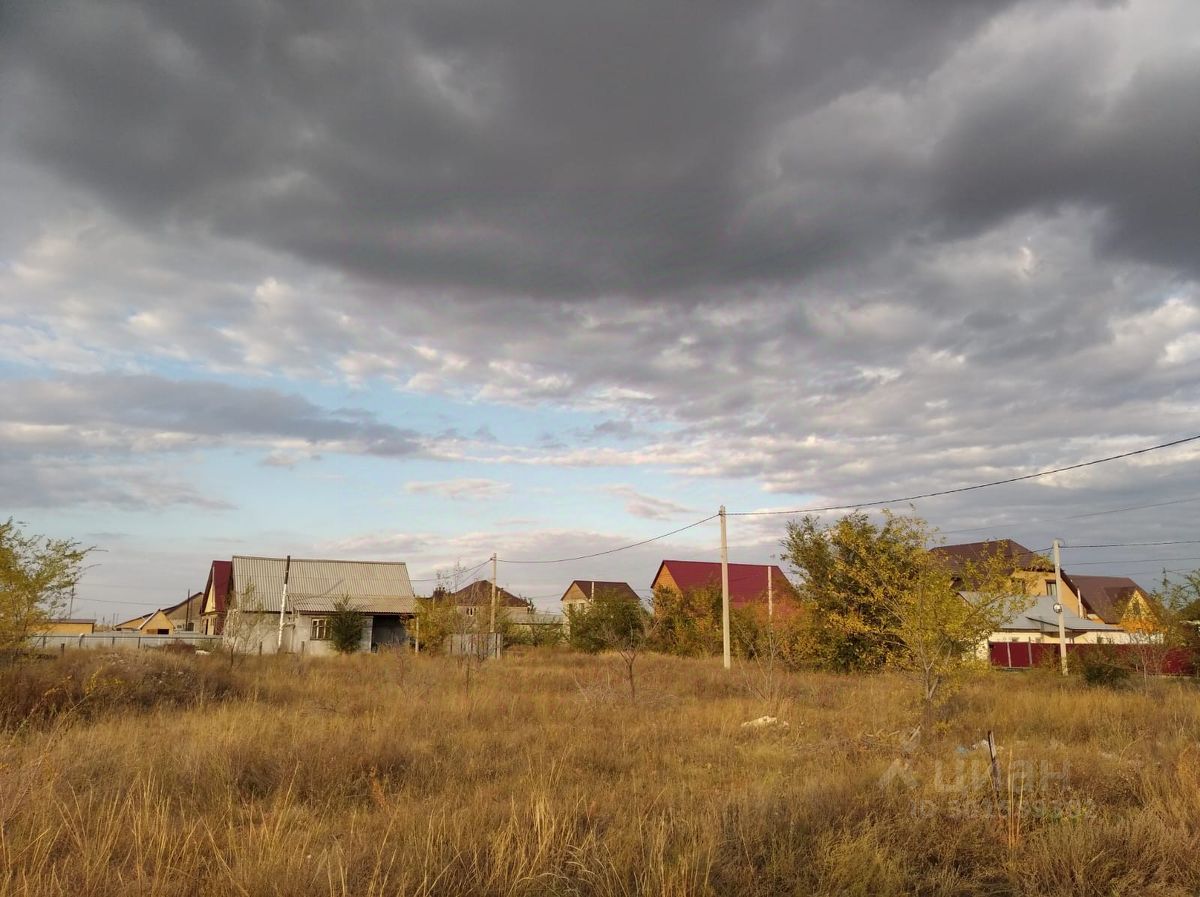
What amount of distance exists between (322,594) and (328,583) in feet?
4.10

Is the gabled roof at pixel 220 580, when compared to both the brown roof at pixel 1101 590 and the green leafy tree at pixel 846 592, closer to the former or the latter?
the green leafy tree at pixel 846 592

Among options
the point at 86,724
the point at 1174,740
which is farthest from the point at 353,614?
the point at 1174,740

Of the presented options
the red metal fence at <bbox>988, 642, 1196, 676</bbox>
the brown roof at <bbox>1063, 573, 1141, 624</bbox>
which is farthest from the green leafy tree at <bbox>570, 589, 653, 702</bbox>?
the brown roof at <bbox>1063, 573, 1141, 624</bbox>

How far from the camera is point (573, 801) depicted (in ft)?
22.6

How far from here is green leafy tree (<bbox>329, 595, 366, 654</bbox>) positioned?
44.0 meters

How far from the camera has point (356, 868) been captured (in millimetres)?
4777

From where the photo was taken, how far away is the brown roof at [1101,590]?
227 ft

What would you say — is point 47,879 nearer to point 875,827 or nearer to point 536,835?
point 536,835

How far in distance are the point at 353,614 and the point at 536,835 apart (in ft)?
139

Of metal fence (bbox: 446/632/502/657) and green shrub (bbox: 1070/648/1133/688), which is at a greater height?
metal fence (bbox: 446/632/502/657)

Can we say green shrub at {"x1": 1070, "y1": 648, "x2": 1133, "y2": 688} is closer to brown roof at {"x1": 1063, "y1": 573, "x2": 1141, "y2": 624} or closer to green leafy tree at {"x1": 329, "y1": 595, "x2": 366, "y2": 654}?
green leafy tree at {"x1": 329, "y1": 595, "x2": 366, "y2": 654}

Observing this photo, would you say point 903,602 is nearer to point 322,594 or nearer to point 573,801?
point 573,801

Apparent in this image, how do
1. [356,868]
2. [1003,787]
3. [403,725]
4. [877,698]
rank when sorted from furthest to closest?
[877,698] < [403,725] < [1003,787] < [356,868]

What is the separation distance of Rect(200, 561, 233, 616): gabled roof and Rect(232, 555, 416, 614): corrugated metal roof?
4667 mm
